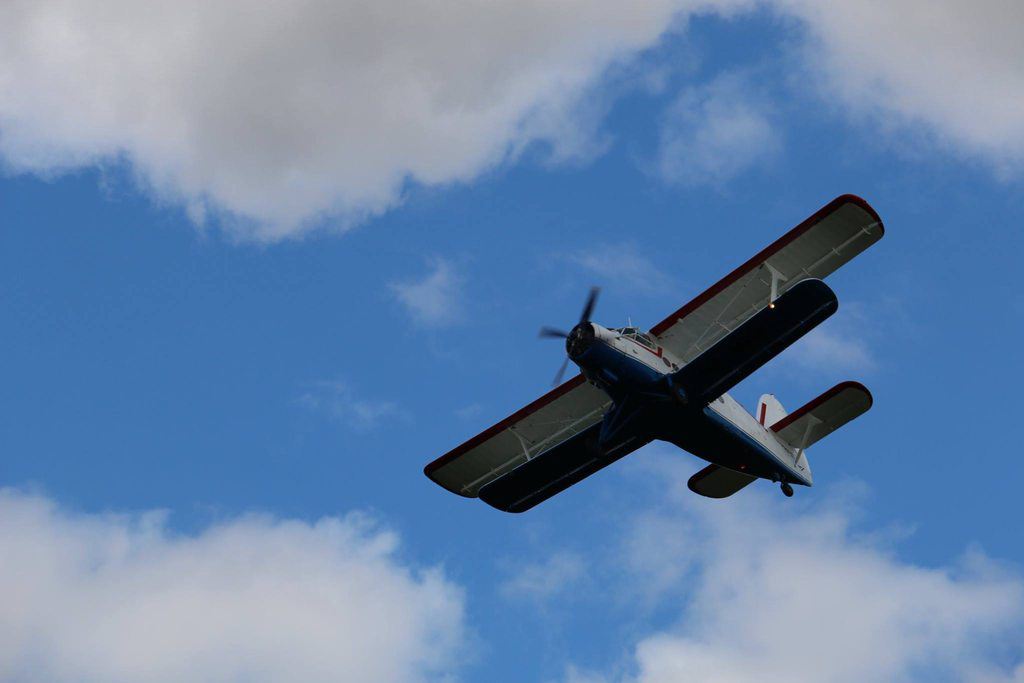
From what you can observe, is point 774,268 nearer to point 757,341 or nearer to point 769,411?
point 757,341

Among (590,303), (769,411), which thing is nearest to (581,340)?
(590,303)

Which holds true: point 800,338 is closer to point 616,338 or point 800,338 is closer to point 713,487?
point 616,338

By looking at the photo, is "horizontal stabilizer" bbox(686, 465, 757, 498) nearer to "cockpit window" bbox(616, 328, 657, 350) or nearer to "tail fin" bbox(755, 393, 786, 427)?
"tail fin" bbox(755, 393, 786, 427)

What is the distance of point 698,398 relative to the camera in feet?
126

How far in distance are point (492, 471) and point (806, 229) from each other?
11699 mm

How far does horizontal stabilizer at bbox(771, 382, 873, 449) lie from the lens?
4156 centimetres

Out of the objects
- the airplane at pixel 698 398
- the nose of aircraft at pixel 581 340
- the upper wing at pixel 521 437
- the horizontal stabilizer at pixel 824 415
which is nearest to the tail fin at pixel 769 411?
the airplane at pixel 698 398

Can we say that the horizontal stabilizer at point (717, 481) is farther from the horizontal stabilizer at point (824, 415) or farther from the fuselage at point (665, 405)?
the horizontal stabilizer at point (824, 415)

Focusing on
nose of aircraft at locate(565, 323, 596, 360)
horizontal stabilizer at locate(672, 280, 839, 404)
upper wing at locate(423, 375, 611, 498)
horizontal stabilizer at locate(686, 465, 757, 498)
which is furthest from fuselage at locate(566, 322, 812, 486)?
upper wing at locate(423, 375, 611, 498)

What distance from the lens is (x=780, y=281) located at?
39.4m

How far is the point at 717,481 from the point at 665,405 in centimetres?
637

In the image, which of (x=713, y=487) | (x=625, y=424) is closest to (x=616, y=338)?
(x=625, y=424)

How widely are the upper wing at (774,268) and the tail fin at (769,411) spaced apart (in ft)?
19.1

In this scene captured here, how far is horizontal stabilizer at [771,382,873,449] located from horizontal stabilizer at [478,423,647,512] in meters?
4.67
